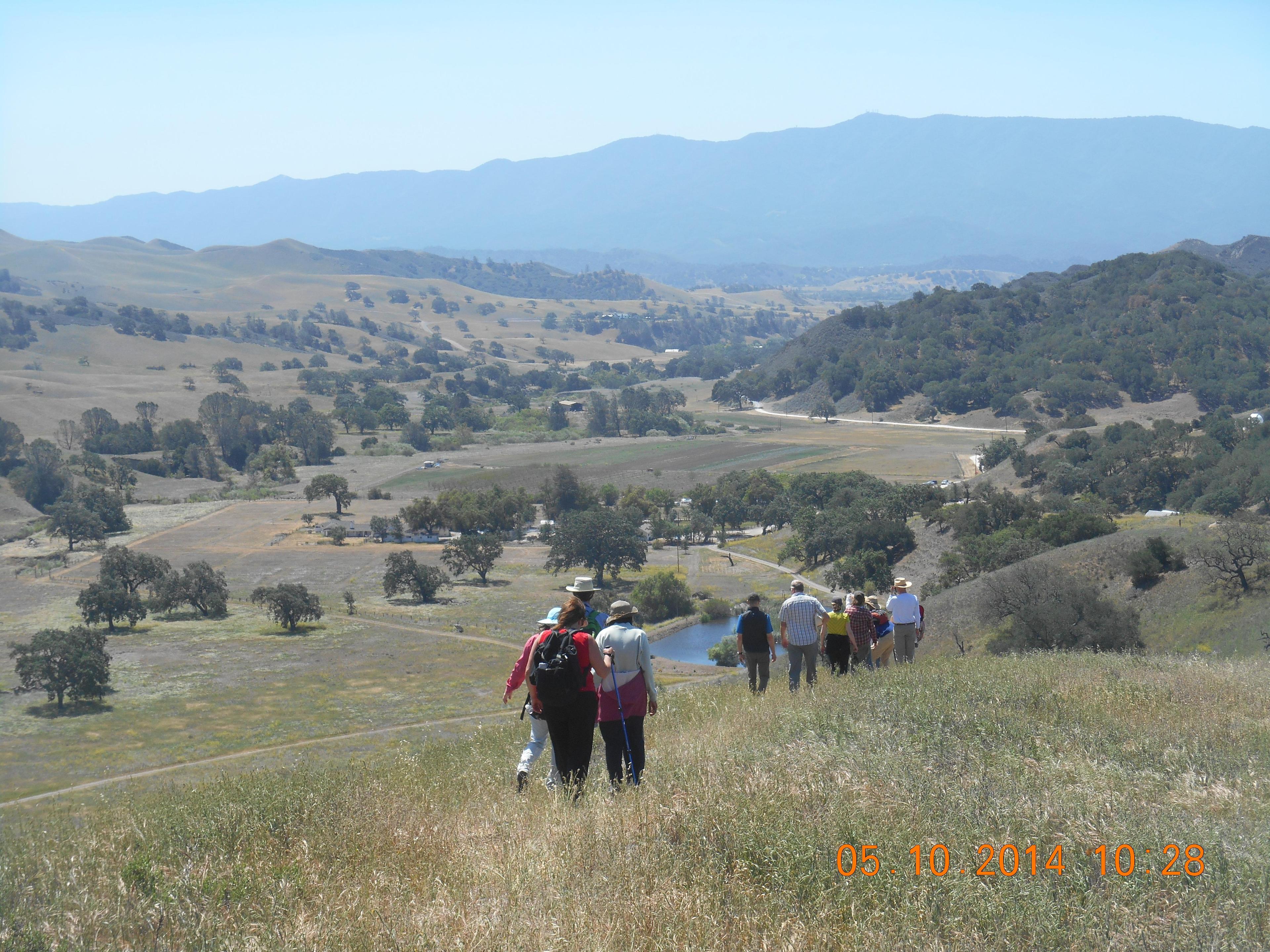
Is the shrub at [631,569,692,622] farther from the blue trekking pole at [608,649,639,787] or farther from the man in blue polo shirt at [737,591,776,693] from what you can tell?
the blue trekking pole at [608,649,639,787]

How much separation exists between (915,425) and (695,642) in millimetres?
79898

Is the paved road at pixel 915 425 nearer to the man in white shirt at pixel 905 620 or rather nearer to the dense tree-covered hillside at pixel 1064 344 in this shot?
the dense tree-covered hillside at pixel 1064 344

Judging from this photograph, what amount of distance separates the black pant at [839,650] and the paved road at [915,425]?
100916mm

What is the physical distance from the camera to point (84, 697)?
115 feet

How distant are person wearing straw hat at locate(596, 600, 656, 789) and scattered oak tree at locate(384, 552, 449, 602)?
159 feet

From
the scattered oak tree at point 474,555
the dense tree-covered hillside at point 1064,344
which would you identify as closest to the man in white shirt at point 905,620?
the scattered oak tree at point 474,555

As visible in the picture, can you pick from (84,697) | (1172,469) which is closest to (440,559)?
(84,697)

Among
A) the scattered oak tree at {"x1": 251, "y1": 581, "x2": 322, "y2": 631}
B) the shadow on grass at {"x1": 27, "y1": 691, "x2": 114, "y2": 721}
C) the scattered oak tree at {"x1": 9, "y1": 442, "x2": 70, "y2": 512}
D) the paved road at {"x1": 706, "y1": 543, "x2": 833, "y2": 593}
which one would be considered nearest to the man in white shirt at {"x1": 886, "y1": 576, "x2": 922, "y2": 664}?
the shadow on grass at {"x1": 27, "y1": 691, "x2": 114, "y2": 721}

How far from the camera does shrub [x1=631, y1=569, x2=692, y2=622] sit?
51.5 metres

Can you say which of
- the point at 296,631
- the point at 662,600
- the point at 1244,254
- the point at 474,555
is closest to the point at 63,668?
the point at 296,631

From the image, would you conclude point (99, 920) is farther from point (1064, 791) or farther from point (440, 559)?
point (440, 559)

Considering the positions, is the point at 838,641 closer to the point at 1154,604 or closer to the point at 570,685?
the point at 570,685

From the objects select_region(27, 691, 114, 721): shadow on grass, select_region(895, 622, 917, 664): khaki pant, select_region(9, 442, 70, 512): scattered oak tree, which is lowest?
select_region(27, 691, 114, 721): shadow on grass

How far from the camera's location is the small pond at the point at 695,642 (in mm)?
43875
